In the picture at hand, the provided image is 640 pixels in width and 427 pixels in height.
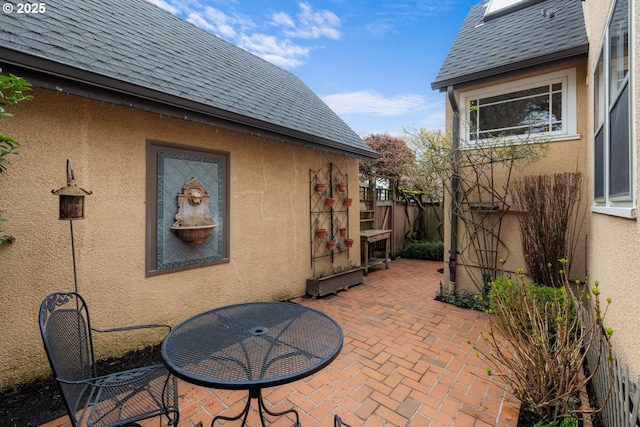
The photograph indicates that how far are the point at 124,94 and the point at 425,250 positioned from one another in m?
9.20

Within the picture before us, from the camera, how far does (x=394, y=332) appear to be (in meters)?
4.11

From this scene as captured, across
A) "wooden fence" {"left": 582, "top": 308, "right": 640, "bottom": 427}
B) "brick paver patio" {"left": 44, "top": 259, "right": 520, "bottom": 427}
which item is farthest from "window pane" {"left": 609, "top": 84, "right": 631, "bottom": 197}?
"brick paver patio" {"left": 44, "top": 259, "right": 520, "bottom": 427}

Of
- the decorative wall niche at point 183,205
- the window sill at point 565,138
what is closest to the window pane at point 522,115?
the window sill at point 565,138

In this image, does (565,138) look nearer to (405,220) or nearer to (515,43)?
(515,43)

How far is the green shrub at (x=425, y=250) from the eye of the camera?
31.0 feet

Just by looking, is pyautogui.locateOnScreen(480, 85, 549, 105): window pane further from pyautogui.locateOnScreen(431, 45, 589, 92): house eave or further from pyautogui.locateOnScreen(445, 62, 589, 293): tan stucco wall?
pyautogui.locateOnScreen(431, 45, 589, 92): house eave

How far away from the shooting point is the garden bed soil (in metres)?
2.39

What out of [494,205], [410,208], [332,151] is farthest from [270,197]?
[410,208]

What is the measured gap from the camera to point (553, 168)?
15.7 feet

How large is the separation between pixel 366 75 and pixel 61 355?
1361 cm

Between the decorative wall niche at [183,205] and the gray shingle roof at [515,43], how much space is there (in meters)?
4.66

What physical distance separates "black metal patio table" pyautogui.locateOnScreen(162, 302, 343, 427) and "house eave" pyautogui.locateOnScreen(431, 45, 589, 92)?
16.9ft

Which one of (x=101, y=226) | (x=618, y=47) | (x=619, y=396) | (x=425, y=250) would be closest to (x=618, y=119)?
(x=618, y=47)

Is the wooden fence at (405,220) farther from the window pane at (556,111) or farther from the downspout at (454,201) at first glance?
the window pane at (556,111)
